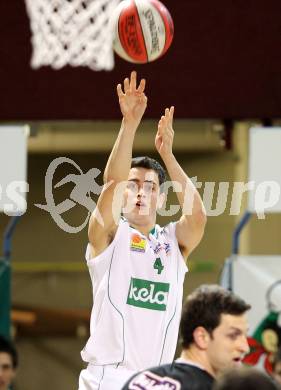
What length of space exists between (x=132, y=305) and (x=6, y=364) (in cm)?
144

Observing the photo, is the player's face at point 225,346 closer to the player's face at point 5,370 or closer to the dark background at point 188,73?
the player's face at point 5,370

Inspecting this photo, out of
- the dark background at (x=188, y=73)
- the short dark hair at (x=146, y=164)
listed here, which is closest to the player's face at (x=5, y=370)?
the short dark hair at (x=146, y=164)

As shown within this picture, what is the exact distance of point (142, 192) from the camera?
605cm

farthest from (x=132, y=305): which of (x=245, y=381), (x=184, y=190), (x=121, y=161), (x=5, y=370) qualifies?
(x=245, y=381)

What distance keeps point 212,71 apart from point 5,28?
2.43 meters

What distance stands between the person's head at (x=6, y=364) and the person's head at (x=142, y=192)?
5.20ft

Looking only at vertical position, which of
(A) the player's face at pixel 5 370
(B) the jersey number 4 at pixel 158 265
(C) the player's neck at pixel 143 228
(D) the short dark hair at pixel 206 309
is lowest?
(A) the player's face at pixel 5 370

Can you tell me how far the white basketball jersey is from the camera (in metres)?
5.96

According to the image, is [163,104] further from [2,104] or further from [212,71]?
[2,104]

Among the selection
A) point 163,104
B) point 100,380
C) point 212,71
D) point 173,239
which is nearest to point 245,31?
point 212,71

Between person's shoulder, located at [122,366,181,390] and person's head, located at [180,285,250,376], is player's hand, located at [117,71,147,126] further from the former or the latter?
person's shoulder, located at [122,366,181,390]

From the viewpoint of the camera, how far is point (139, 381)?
168 inches

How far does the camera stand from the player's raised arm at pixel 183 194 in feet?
20.1

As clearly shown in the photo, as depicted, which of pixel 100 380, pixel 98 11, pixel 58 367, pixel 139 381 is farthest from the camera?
pixel 58 367
